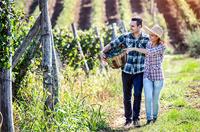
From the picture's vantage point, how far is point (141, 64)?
31.7 ft

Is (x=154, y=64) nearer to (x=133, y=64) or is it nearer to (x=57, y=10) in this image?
(x=133, y=64)

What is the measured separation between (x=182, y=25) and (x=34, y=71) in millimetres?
31434

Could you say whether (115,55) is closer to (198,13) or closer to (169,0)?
(198,13)

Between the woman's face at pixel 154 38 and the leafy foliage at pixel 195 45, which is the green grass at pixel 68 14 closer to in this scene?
the leafy foliage at pixel 195 45

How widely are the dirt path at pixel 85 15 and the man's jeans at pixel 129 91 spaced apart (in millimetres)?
31503

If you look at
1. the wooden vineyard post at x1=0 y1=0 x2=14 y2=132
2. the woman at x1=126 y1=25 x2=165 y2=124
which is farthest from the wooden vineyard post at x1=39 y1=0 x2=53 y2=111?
the woman at x1=126 y1=25 x2=165 y2=124

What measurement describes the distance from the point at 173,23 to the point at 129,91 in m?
33.3

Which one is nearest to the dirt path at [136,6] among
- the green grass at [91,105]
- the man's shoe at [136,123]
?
the green grass at [91,105]

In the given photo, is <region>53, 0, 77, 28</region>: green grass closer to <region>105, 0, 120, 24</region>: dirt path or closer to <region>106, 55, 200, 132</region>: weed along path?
<region>105, 0, 120, 24</region>: dirt path

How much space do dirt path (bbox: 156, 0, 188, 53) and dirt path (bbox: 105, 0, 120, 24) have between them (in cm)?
382

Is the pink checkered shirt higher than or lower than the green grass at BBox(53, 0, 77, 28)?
lower

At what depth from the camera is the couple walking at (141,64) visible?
9.47 m

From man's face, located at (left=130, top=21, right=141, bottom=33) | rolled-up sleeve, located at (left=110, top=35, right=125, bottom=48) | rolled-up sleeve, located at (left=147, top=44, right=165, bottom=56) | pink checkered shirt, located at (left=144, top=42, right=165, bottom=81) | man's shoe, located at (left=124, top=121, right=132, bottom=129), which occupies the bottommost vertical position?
man's shoe, located at (left=124, top=121, right=132, bottom=129)

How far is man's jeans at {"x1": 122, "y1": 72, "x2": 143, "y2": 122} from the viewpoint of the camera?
9.73 metres
